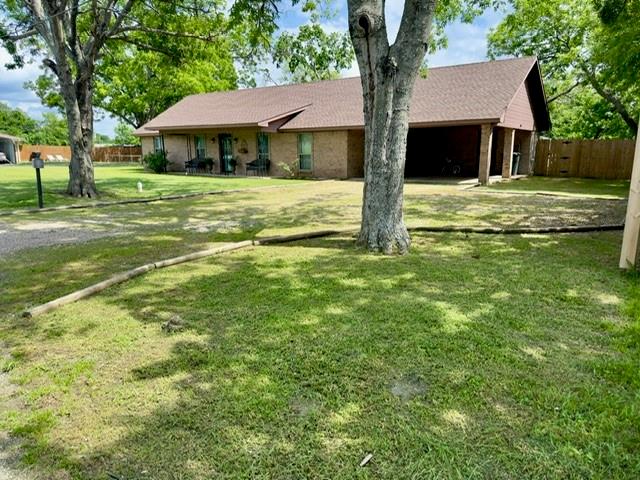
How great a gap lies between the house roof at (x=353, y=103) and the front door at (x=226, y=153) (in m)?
1.10

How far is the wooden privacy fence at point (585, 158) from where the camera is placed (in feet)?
63.1

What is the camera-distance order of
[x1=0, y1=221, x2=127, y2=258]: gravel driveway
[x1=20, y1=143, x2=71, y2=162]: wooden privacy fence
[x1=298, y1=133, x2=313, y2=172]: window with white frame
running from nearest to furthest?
[x1=0, y1=221, x2=127, y2=258]: gravel driveway → [x1=298, y1=133, x2=313, y2=172]: window with white frame → [x1=20, y1=143, x2=71, y2=162]: wooden privacy fence

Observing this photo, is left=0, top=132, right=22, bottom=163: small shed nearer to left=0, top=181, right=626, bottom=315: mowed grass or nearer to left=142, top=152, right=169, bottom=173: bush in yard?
left=142, top=152, right=169, bottom=173: bush in yard

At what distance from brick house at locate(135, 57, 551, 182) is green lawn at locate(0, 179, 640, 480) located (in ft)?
43.8

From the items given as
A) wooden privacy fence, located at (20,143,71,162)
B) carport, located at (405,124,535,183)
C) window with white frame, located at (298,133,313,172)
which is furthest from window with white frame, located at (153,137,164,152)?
wooden privacy fence, located at (20,143,71,162)

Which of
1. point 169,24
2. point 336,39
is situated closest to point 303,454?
point 336,39

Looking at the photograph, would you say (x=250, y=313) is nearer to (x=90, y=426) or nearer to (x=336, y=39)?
(x=90, y=426)

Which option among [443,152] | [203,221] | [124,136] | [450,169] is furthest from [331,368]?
[124,136]

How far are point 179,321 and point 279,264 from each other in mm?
2030

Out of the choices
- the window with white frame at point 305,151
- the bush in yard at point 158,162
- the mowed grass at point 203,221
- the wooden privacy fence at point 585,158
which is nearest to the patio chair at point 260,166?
the window with white frame at point 305,151

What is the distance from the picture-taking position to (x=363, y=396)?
8.70 ft

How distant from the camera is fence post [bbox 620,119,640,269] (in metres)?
4.85

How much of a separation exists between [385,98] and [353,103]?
16.5 meters

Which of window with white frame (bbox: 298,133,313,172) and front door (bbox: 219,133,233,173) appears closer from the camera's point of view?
window with white frame (bbox: 298,133,313,172)
